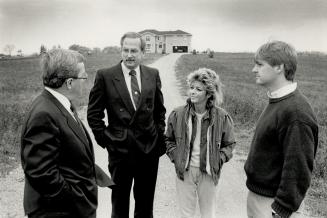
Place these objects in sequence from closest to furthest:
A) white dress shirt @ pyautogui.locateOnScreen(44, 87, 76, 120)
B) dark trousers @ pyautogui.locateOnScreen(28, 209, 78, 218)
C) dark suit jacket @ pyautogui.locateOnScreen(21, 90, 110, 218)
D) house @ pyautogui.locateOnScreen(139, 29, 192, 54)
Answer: dark suit jacket @ pyautogui.locateOnScreen(21, 90, 110, 218) → dark trousers @ pyautogui.locateOnScreen(28, 209, 78, 218) → white dress shirt @ pyautogui.locateOnScreen(44, 87, 76, 120) → house @ pyautogui.locateOnScreen(139, 29, 192, 54)

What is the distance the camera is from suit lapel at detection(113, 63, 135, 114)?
3.88 metres

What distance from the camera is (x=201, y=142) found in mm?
3789

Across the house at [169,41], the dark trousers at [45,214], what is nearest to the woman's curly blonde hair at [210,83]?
the dark trousers at [45,214]

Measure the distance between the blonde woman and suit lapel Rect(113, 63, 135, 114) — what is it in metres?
0.51

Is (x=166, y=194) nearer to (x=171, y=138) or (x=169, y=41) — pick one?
(x=171, y=138)

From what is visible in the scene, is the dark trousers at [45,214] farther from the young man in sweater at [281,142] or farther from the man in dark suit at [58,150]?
the young man in sweater at [281,142]

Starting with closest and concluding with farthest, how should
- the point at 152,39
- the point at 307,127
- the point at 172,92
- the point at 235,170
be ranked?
the point at 307,127 < the point at 235,170 < the point at 172,92 < the point at 152,39

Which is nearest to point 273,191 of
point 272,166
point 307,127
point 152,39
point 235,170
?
point 272,166

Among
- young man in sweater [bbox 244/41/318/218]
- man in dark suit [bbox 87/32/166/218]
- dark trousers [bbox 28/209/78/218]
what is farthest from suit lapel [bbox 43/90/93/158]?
young man in sweater [bbox 244/41/318/218]

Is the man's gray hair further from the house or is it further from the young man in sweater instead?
the house

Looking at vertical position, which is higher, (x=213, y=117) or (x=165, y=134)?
(x=213, y=117)

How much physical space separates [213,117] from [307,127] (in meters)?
1.32

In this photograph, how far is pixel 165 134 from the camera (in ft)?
13.3

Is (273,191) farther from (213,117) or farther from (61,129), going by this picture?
(61,129)
